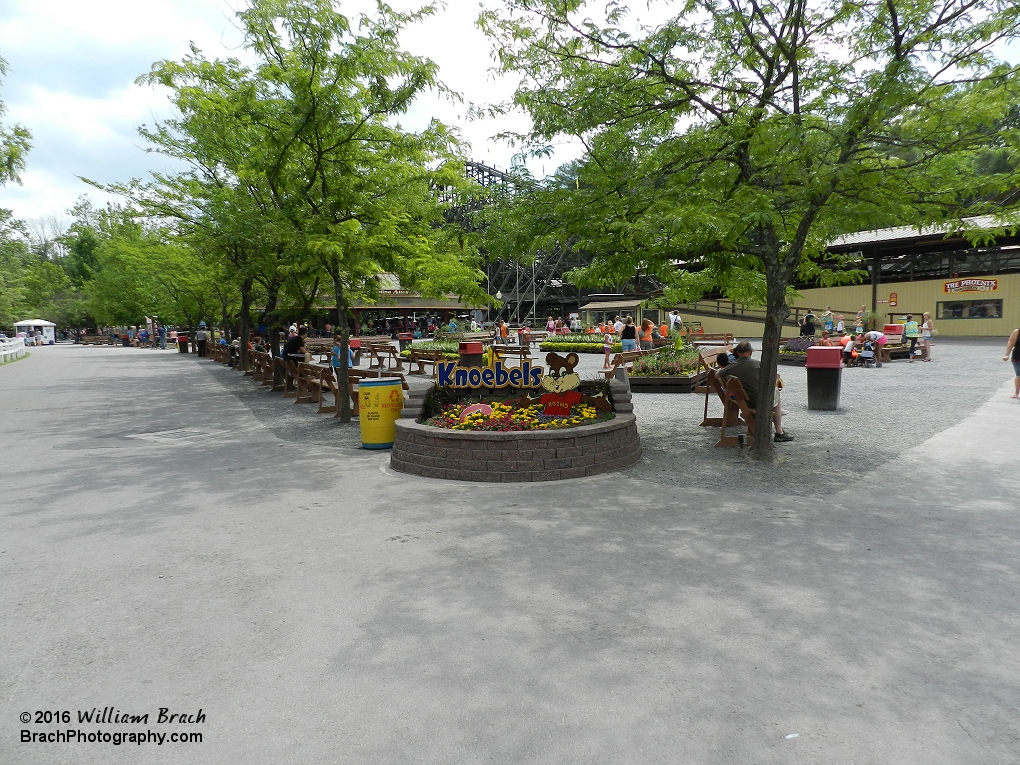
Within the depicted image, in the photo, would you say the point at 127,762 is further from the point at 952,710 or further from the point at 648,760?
the point at 952,710

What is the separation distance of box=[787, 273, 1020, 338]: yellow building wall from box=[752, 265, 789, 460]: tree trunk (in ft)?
66.4

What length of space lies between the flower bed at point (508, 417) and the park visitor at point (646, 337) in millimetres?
12205

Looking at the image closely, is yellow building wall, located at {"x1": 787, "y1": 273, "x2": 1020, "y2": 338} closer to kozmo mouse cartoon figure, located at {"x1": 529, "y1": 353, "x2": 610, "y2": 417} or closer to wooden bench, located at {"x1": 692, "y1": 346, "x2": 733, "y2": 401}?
wooden bench, located at {"x1": 692, "y1": 346, "x2": 733, "y2": 401}

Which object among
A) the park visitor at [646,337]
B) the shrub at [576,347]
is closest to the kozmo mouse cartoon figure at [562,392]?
the park visitor at [646,337]

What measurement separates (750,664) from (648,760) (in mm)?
947

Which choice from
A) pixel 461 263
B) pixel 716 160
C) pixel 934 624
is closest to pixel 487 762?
pixel 934 624

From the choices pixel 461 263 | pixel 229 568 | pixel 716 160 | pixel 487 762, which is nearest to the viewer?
pixel 487 762

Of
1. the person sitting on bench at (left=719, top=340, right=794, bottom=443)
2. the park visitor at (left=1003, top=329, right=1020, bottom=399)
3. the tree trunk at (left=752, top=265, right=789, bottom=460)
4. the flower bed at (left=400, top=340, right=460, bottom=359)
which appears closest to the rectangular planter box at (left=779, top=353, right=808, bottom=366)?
the park visitor at (left=1003, top=329, right=1020, bottom=399)

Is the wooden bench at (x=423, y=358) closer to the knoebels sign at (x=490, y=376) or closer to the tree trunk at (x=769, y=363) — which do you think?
the knoebels sign at (x=490, y=376)

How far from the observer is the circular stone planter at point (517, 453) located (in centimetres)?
673

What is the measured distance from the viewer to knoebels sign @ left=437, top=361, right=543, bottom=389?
27.9ft

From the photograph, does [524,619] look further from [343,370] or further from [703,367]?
[703,367]

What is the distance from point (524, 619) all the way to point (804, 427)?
23.7 feet

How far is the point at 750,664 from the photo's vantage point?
3.19 metres
